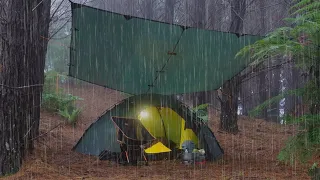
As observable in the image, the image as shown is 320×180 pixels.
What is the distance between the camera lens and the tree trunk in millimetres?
9023

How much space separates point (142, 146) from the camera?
623 centimetres

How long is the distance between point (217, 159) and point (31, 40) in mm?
4046

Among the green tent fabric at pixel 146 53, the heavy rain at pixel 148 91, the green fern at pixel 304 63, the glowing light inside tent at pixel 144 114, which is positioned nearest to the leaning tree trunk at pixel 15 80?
the heavy rain at pixel 148 91

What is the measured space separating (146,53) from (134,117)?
1786 millimetres

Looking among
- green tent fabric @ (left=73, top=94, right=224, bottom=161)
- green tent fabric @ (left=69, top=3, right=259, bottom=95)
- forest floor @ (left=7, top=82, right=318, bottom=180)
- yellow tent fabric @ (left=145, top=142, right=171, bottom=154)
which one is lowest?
forest floor @ (left=7, top=82, right=318, bottom=180)

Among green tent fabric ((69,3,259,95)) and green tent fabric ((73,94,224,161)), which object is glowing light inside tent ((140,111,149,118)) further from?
green tent fabric ((69,3,259,95))

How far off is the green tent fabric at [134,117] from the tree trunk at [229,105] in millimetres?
2585

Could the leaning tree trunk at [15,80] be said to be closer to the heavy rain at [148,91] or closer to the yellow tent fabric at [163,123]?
the heavy rain at [148,91]

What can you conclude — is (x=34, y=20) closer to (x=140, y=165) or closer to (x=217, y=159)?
(x=140, y=165)

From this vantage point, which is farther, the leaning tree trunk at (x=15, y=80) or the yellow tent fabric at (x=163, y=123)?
the yellow tent fabric at (x=163, y=123)

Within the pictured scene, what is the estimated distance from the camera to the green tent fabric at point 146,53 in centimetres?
499

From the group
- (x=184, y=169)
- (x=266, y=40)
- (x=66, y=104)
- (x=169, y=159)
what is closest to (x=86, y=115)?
(x=66, y=104)

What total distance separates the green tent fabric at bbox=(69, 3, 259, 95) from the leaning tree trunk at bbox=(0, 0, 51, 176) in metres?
0.74

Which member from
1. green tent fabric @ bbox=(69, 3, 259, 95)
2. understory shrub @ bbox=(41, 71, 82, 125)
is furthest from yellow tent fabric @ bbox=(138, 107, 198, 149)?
understory shrub @ bbox=(41, 71, 82, 125)
